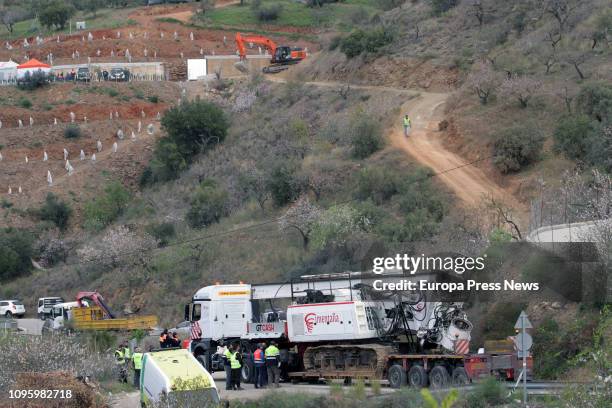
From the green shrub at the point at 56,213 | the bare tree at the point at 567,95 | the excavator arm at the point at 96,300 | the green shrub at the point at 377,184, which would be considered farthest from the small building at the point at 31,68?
the bare tree at the point at 567,95

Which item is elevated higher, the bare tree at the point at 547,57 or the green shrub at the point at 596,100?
the bare tree at the point at 547,57

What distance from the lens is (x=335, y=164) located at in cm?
5888

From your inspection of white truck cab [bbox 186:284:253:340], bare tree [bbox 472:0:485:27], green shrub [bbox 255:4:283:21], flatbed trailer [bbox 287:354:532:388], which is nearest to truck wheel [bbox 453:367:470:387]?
flatbed trailer [bbox 287:354:532:388]

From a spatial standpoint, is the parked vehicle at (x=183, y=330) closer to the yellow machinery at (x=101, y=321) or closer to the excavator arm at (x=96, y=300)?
the yellow machinery at (x=101, y=321)

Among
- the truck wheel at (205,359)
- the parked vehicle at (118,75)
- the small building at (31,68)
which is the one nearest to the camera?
the truck wheel at (205,359)

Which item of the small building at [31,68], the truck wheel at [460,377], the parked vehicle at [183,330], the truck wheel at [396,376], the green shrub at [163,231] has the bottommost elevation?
the parked vehicle at [183,330]

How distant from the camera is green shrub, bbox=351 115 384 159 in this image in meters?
58.2

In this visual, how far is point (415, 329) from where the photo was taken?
32.1 meters

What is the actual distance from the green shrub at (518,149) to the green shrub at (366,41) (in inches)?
978

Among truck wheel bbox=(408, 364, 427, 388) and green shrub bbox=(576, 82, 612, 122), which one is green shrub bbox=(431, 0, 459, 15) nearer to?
green shrub bbox=(576, 82, 612, 122)

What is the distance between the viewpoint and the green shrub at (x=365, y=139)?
58219mm

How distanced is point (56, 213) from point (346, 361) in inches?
1623

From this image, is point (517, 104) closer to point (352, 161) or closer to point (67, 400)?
point (352, 161)

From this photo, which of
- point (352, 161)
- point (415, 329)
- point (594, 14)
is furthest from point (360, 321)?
point (594, 14)
